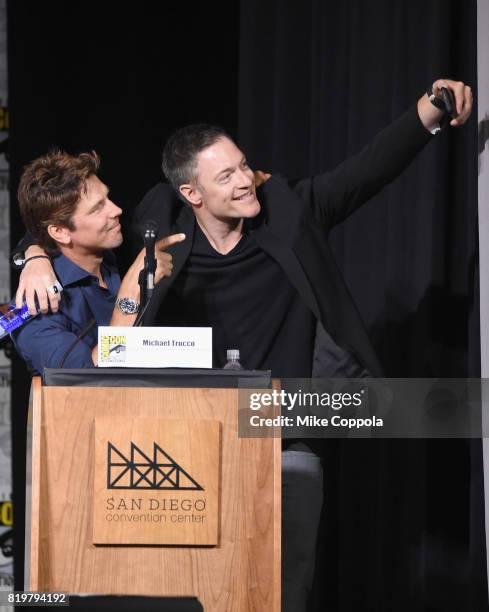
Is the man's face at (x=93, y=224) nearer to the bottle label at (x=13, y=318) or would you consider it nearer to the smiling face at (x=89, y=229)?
the smiling face at (x=89, y=229)

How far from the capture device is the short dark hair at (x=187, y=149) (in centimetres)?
303

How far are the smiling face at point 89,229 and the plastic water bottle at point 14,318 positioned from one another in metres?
0.28

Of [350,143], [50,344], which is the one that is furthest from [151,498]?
[350,143]

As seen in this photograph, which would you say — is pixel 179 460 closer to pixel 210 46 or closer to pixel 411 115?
pixel 411 115

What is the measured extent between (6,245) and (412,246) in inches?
67.2

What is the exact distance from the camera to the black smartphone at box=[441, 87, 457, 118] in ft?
8.83

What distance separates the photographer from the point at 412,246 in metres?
3.23

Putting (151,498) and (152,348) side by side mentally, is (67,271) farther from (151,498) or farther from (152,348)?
(151,498)

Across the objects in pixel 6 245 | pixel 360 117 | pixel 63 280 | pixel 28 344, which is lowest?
pixel 28 344

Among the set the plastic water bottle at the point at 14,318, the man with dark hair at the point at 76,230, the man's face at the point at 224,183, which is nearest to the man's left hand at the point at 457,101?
the man's face at the point at 224,183

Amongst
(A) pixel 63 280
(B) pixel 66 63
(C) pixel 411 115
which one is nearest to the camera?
(C) pixel 411 115

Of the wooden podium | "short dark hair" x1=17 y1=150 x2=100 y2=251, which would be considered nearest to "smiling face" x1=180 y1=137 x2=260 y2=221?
"short dark hair" x1=17 y1=150 x2=100 y2=251

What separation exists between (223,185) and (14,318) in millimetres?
720

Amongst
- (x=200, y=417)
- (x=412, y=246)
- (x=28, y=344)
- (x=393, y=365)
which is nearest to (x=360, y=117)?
(x=412, y=246)
